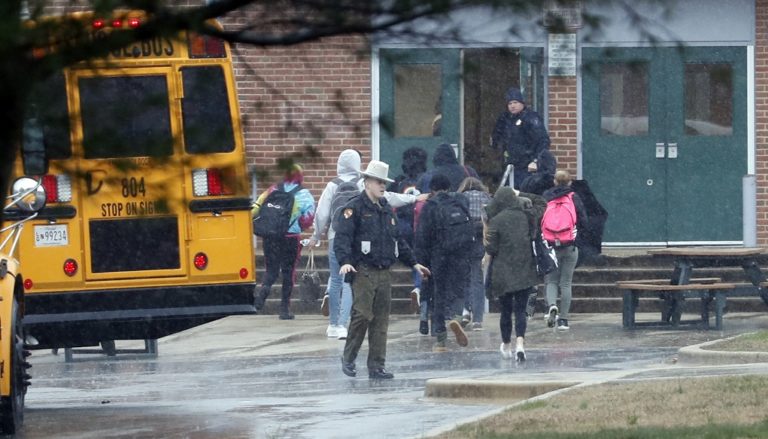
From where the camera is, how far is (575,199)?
60.3ft

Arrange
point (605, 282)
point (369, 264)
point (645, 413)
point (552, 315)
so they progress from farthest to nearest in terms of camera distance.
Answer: point (605, 282) < point (552, 315) < point (369, 264) < point (645, 413)

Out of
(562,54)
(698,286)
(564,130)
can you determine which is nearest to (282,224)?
(564,130)

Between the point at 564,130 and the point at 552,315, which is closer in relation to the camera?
the point at 552,315

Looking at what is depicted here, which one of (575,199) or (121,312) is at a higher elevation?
(575,199)

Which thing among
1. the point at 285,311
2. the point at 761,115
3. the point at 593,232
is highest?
the point at 761,115

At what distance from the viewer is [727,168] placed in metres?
21.9

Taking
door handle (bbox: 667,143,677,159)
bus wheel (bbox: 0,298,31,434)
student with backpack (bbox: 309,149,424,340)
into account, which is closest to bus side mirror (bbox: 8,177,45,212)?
bus wheel (bbox: 0,298,31,434)

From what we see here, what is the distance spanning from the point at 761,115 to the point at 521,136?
3365mm

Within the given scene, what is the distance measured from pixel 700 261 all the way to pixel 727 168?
3941mm

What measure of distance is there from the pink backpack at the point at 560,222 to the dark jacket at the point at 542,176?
1.40 m

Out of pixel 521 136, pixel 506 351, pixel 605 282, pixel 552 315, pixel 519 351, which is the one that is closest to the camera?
pixel 519 351

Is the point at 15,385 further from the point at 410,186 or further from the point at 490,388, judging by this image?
the point at 410,186

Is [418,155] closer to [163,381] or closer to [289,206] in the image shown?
[289,206]

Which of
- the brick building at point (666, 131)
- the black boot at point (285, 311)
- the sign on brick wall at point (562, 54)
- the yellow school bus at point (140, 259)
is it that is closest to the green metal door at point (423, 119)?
the brick building at point (666, 131)
